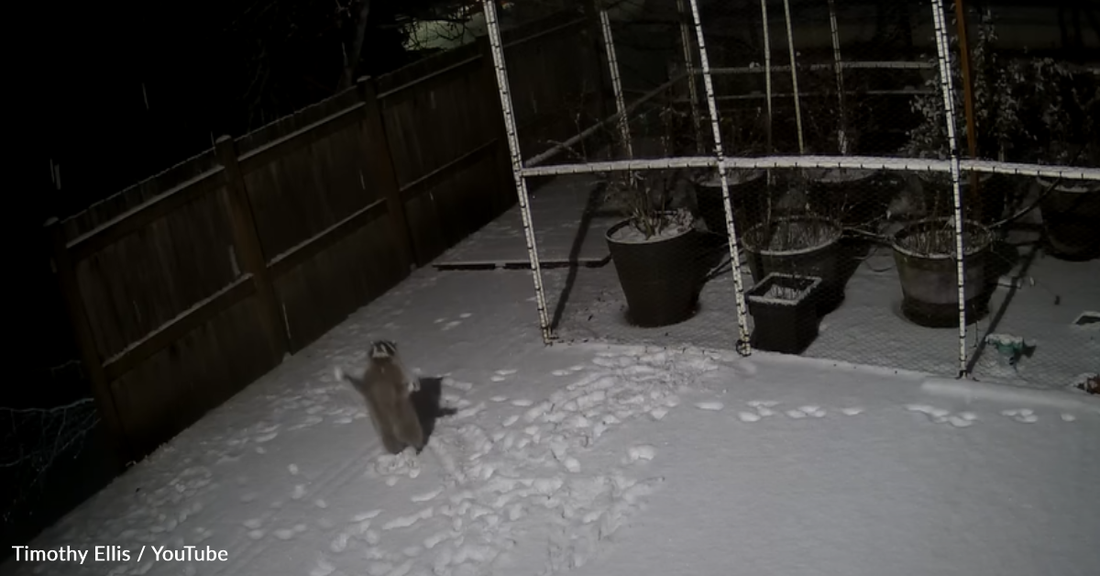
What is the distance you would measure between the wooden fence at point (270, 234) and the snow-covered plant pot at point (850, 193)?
371 cm

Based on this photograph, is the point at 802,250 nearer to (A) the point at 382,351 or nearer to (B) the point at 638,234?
(B) the point at 638,234

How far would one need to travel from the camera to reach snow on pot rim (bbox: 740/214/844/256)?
7152 millimetres

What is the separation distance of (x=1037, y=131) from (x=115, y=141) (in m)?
8.49

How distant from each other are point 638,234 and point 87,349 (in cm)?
393

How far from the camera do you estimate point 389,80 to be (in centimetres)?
917

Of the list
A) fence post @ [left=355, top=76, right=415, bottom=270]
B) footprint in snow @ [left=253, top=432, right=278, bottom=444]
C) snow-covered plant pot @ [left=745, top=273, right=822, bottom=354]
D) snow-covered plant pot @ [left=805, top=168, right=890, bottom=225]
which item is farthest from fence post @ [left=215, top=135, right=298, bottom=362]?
snow-covered plant pot @ [left=805, top=168, right=890, bottom=225]

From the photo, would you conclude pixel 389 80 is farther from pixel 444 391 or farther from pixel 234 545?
pixel 234 545

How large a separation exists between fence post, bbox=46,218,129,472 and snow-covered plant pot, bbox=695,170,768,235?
4.86m

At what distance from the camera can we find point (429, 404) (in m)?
6.80

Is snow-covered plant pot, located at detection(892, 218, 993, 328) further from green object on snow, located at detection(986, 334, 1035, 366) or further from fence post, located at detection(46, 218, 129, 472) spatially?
fence post, located at detection(46, 218, 129, 472)

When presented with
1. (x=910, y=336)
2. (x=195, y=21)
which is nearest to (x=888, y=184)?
(x=910, y=336)

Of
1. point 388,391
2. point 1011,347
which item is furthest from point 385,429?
point 1011,347

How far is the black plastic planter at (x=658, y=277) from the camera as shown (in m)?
7.18

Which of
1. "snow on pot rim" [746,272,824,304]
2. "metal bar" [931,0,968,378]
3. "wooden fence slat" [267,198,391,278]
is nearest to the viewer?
"metal bar" [931,0,968,378]
